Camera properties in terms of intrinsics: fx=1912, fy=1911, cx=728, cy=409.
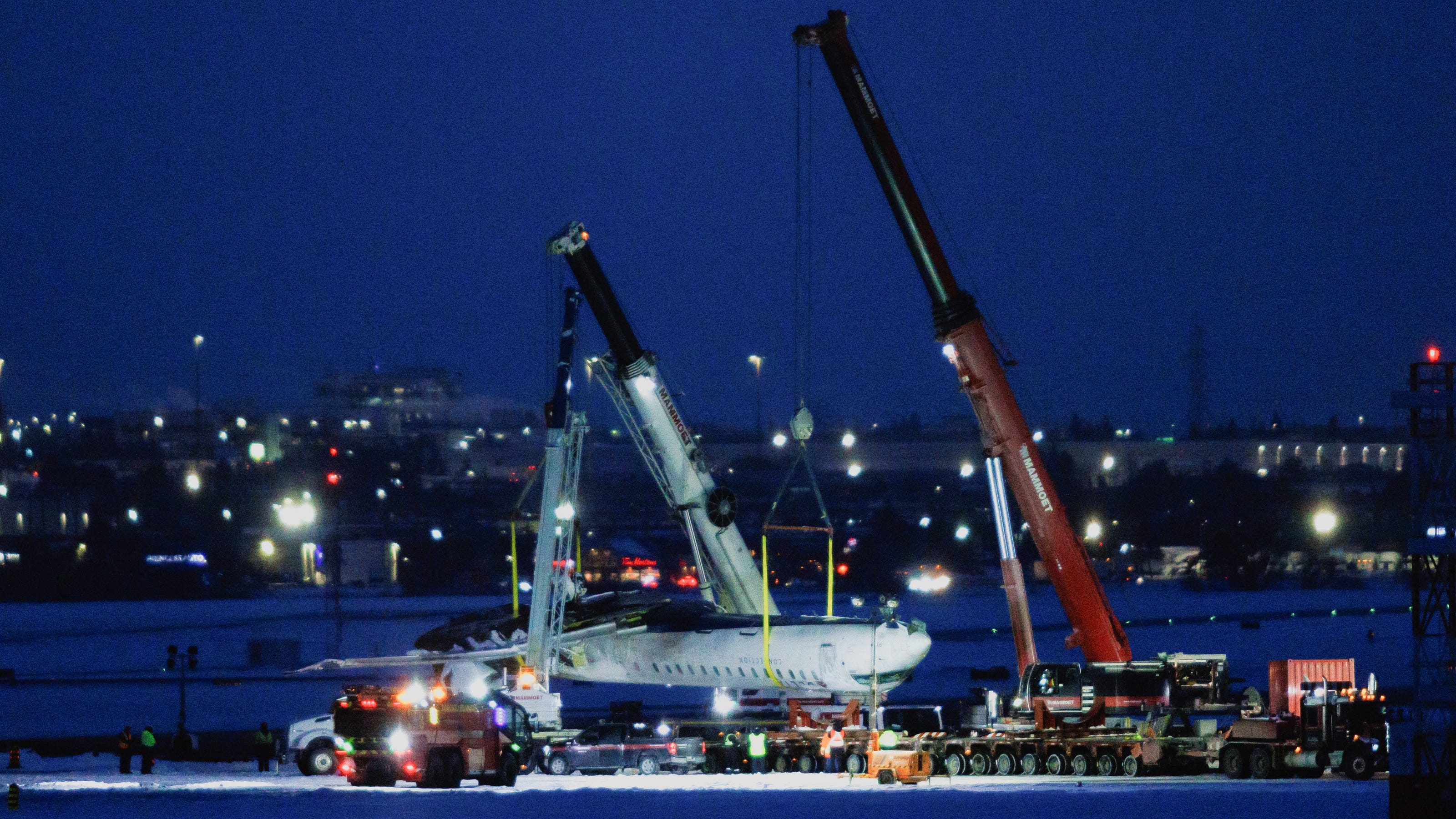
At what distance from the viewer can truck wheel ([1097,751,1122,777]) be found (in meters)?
30.1

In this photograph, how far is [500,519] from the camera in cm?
14925

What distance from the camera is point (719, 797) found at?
87.8ft

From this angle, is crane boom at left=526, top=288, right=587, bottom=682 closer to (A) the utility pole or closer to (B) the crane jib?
(B) the crane jib

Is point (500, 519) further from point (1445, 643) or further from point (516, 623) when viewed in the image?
point (1445, 643)

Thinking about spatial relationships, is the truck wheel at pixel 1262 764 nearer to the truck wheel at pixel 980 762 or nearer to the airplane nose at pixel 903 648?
the truck wheel at pixel 980 762

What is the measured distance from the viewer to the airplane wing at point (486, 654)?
141 ft

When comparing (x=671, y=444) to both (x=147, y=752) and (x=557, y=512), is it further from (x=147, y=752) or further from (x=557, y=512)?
(x=147, y=752)

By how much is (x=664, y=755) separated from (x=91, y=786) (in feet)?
29.7

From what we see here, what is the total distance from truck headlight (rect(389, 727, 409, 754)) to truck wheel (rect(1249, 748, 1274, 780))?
12.8 metres

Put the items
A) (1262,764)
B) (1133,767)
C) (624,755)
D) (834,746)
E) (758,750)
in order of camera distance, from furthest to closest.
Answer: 1. (624,755)
2. (758,750)
3. (834,746)
4. (1133,767)
5. (1262,764)

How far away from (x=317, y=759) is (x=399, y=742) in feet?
17.1

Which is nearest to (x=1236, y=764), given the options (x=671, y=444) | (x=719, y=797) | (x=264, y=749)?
(x=719, y=797)

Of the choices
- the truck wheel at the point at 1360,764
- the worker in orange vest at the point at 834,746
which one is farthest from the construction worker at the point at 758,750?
the truck wheel at the point at 1360,764

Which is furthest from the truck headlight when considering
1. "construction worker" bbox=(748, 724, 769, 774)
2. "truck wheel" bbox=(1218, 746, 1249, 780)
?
"truck wheel" bbox=(1218, 746, 1249, 780)
